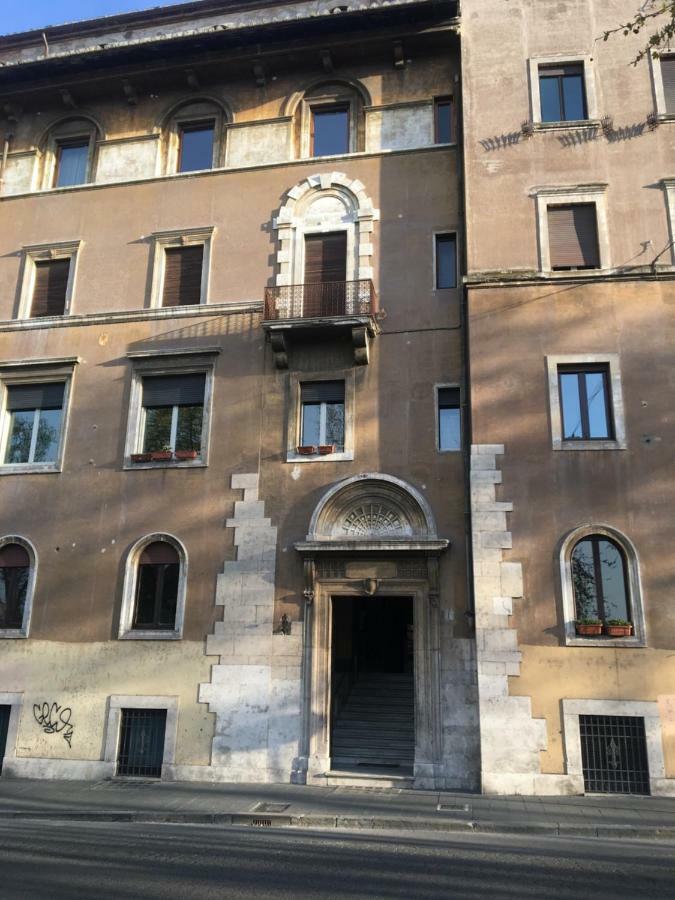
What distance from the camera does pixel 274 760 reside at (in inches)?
581

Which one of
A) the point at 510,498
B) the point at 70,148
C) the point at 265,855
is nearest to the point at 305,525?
the point at 510,498

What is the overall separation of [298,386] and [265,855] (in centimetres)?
1003

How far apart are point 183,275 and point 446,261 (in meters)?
6.32

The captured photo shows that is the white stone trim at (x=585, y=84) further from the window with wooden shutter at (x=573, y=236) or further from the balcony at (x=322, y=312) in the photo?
the balcony at (x=322, y=312)

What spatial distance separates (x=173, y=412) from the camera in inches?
694

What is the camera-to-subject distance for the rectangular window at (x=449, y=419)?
1605cm

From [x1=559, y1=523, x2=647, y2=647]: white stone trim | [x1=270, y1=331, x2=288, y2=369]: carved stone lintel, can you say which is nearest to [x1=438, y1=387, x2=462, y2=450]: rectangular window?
[x1=559, y1=523, x2=647, y2=647]: white stone trim

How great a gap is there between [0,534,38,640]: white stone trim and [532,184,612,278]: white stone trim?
503 inches

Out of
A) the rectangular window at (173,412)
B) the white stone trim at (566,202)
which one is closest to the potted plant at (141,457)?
the rectangular window at (173,412)

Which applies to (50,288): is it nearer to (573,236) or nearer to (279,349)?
(279,349)

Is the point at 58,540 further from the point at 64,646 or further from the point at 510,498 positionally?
the point at 510,498

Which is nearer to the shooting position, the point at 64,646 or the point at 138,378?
the point at 64,646

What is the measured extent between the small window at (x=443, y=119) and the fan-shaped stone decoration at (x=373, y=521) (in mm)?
8981

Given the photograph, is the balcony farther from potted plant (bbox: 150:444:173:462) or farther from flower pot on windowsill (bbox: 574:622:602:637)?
flower pot on windowsill (bbox: 574:622:602:637)
